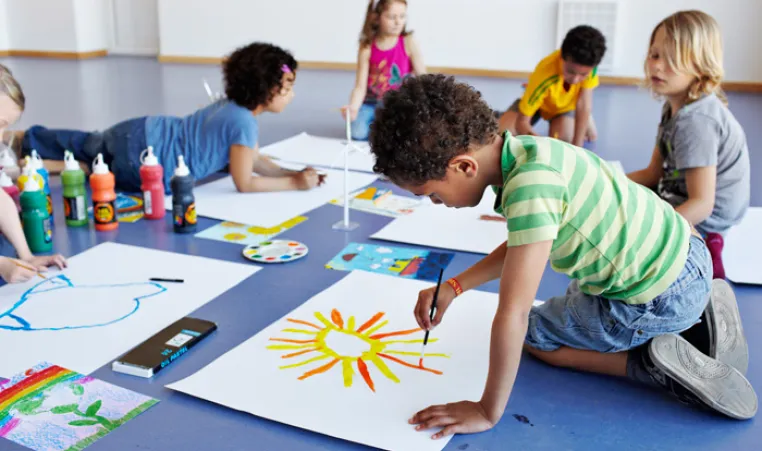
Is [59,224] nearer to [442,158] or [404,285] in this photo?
[404,285]

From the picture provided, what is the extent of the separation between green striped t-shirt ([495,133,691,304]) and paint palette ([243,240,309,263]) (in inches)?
29.7

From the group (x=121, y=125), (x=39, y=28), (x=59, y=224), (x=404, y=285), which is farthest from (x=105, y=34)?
(x=404, y=285)

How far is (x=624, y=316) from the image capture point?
1133 millimetres

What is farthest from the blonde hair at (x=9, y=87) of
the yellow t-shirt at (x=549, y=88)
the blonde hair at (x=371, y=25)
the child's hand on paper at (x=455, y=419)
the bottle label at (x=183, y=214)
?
the yellow t-shirt at (x=549, y=88)

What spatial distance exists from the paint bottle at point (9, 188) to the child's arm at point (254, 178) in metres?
0.59

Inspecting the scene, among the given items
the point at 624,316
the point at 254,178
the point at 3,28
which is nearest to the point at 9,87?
the point at 254,178

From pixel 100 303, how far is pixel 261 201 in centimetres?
74

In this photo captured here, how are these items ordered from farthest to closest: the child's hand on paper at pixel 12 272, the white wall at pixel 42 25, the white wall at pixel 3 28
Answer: the white wall at pixel 3 28 → the white wall at pixel 42 25 → the child's hand on paper at pixel 12 272

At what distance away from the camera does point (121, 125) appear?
2.25 metres

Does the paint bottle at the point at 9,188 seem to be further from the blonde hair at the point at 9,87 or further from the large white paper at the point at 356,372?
the large white paper at the point at 356,372

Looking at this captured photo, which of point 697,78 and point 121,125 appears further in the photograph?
point 121,125

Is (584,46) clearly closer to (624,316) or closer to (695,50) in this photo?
(695,50)

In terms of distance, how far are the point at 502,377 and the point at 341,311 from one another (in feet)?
1.59

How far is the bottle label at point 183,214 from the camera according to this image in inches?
72.2
